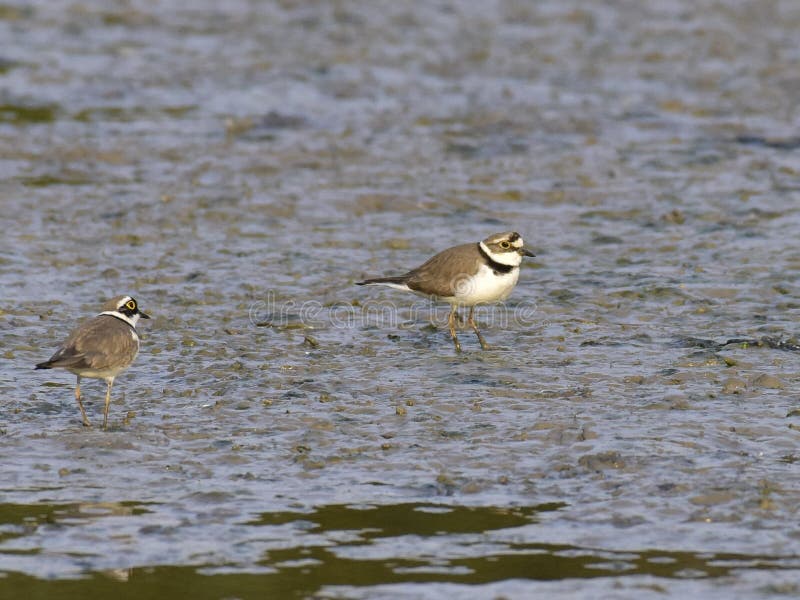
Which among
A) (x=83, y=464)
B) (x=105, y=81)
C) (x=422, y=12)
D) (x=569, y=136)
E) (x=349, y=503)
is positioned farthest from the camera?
(x=422, y=12)

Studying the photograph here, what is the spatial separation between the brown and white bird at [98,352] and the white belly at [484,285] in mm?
3144

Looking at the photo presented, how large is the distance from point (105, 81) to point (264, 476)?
48.4ft

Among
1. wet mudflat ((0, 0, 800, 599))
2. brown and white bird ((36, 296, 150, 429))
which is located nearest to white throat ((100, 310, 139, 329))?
brown and white bird ((36, 296, 150, 429))

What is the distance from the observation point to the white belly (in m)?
12.2

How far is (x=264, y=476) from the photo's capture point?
887 centimetres

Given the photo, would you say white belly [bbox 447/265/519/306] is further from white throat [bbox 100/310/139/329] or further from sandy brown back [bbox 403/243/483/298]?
white throat [bbox 100/310/139/329]

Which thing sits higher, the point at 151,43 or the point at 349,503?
the point at 151,43

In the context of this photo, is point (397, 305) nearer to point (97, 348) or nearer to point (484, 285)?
point (484, 285)

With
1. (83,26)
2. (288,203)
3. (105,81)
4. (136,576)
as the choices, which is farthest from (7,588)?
(83,26)

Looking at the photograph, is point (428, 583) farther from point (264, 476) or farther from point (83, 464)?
point (83, 464)

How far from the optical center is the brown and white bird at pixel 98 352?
987 centimetres

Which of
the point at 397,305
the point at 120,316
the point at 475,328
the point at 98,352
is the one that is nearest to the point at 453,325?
the point at 475,328

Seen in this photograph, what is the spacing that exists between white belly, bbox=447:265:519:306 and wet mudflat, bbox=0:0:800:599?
469 millimetres

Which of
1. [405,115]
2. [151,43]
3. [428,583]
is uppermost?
[151,43]
